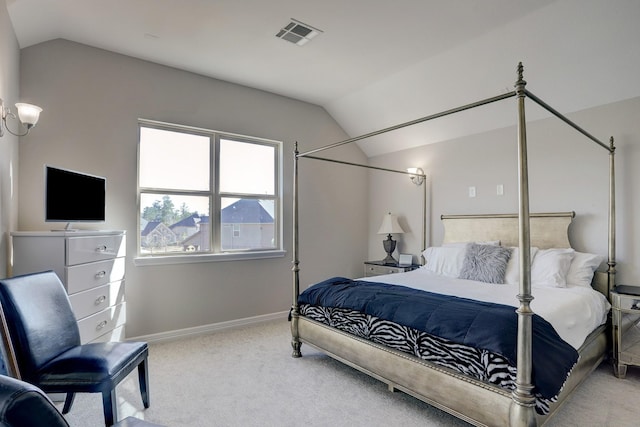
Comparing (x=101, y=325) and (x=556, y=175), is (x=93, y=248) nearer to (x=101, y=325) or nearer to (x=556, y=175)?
(x=101, y=325)

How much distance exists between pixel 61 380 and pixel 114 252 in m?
1.36

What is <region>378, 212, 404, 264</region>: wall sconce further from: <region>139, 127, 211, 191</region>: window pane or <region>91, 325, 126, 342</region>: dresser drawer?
<region>91, 325, 126, 342</region>: dresser drawer

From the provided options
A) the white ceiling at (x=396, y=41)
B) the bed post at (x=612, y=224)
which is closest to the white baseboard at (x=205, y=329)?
the white ceiling at (x=396, y=41)

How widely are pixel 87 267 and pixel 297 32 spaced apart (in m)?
2.60

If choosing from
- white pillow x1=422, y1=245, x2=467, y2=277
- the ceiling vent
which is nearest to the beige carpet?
white pillow x1=422, y1=245, x2=467, y2=277

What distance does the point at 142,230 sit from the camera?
12.0 ft

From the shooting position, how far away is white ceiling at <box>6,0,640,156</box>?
2.67m

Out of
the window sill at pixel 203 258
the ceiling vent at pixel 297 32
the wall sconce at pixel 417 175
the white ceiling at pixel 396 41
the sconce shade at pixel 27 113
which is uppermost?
the ceiling vent at pixel 297 32

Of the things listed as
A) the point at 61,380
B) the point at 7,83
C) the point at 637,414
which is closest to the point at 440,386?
the point at 637,414

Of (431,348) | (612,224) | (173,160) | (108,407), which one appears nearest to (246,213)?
(173,160)

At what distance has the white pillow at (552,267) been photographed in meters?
2.96

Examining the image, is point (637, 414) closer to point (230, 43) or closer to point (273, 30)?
point (273, 30)

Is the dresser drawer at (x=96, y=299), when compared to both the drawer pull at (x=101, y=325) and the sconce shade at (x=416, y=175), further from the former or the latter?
the sconce shade at (x=416, y=175)

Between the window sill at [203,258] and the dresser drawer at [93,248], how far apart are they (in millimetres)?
441
